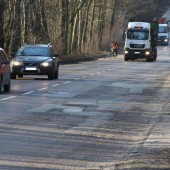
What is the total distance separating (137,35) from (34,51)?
1193 inches

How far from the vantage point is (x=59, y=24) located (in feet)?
224

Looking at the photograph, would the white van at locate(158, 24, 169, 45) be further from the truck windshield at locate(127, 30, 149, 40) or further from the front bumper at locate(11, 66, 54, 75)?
the front bumper at locate(11, 66, 54, 75)

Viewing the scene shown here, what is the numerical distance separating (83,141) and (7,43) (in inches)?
1486

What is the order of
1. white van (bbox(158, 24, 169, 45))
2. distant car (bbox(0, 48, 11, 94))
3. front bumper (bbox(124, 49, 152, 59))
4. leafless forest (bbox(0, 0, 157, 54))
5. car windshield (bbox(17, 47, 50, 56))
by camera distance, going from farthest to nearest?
white van (bbox(158, 24, 169, 45)) < front bumper (bbox(124, 49, 152, 59)) < leafless forest (bbox(0, 0, 157, 54)) < car windshield (bbox(17, 47, 50, 56)) < distant car (bbox(0, 48, 11, 94))

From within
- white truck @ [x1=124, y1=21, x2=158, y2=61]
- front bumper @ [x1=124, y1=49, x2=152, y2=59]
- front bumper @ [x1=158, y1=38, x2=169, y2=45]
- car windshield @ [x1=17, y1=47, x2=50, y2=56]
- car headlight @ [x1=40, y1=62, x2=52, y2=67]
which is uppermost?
car windshield @ [x1=17, y1=47, x2=50, y2=56]

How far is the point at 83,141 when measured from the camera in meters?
12.9

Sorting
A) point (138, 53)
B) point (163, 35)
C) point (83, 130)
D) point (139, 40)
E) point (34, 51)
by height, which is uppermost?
point (83, 130)

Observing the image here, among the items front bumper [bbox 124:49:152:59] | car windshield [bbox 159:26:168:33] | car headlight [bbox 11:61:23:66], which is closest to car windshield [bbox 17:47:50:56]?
car headlight [bbox 11:61:23:66]

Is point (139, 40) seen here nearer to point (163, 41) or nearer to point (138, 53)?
point (138, 53)

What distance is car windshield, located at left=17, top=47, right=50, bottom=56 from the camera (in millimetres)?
33531

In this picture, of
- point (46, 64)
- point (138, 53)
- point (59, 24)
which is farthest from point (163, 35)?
point (46, 64)

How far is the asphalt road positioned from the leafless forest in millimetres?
24553

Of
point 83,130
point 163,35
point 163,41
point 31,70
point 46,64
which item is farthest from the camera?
point 163,41

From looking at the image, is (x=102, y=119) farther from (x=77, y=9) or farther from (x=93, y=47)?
(x=93, y=47)
